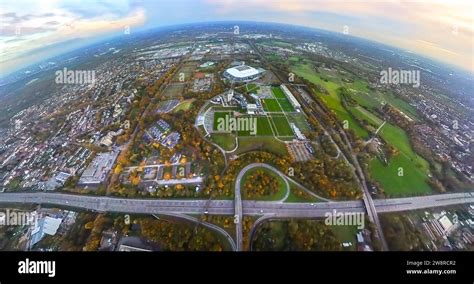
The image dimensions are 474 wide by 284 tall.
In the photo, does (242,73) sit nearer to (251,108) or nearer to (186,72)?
(186,72)

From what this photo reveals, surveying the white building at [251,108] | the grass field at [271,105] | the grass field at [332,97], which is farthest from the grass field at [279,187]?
the grass field at [332,97]

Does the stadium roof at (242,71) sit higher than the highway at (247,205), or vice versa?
the stadium roof at (242,71)

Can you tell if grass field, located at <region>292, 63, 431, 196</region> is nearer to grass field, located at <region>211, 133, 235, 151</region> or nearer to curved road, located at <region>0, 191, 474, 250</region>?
curved road, located at <region>0, 191, 474, 250</region>

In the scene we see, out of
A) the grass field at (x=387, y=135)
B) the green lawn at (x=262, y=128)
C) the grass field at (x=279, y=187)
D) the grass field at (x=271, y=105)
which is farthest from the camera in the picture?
the grass field at (x=271, y=105)

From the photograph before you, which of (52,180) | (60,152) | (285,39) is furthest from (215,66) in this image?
(285,39)

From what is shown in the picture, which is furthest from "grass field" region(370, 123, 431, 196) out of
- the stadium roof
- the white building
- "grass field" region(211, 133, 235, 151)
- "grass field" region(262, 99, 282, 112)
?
the stadium roof

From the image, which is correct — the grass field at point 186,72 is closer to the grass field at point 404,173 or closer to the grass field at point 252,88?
the grass field at point 252,88

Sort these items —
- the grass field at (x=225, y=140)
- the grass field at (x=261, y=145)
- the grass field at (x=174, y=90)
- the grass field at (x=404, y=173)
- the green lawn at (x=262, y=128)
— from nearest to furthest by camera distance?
the grass field at (x=404, y=173) < the grass field at (x=261, y=145) < the grass field at (x=225, y=140) < the green lawn at (x=262, y=128) < the grass field at (x=174, y=90)
